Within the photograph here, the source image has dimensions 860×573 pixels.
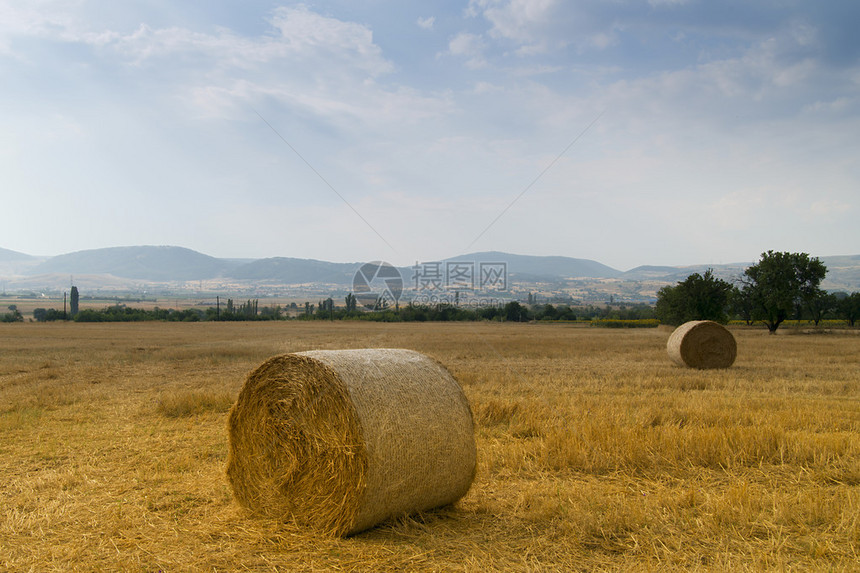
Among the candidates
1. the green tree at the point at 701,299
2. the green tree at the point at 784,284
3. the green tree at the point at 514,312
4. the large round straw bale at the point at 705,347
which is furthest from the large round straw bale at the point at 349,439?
the green tree at the point at 514,312

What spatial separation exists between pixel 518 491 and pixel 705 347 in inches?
681

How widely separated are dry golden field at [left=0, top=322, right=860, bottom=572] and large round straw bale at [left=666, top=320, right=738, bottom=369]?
733cm

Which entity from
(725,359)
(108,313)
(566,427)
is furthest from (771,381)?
(108,313)

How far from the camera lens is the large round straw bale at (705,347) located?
850 inches

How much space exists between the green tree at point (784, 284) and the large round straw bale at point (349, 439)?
154 feet

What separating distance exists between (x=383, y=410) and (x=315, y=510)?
116cm

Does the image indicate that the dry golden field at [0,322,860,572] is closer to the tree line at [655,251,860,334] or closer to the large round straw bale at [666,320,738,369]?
the large round straw bale at [666,320,738,369]

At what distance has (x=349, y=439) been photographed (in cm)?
560

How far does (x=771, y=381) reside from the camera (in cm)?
1689

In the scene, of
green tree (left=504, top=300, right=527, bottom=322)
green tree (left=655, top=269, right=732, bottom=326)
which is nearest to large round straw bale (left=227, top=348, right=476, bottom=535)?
green tree (left=655, top=269, right=732, bottom=326)

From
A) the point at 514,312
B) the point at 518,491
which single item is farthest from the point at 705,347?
the point at 514,312

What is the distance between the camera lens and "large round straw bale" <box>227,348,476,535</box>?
5555mm

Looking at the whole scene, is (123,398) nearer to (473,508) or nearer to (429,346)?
(473,508)

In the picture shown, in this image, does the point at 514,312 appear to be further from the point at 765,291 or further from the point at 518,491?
the point at 518,491
